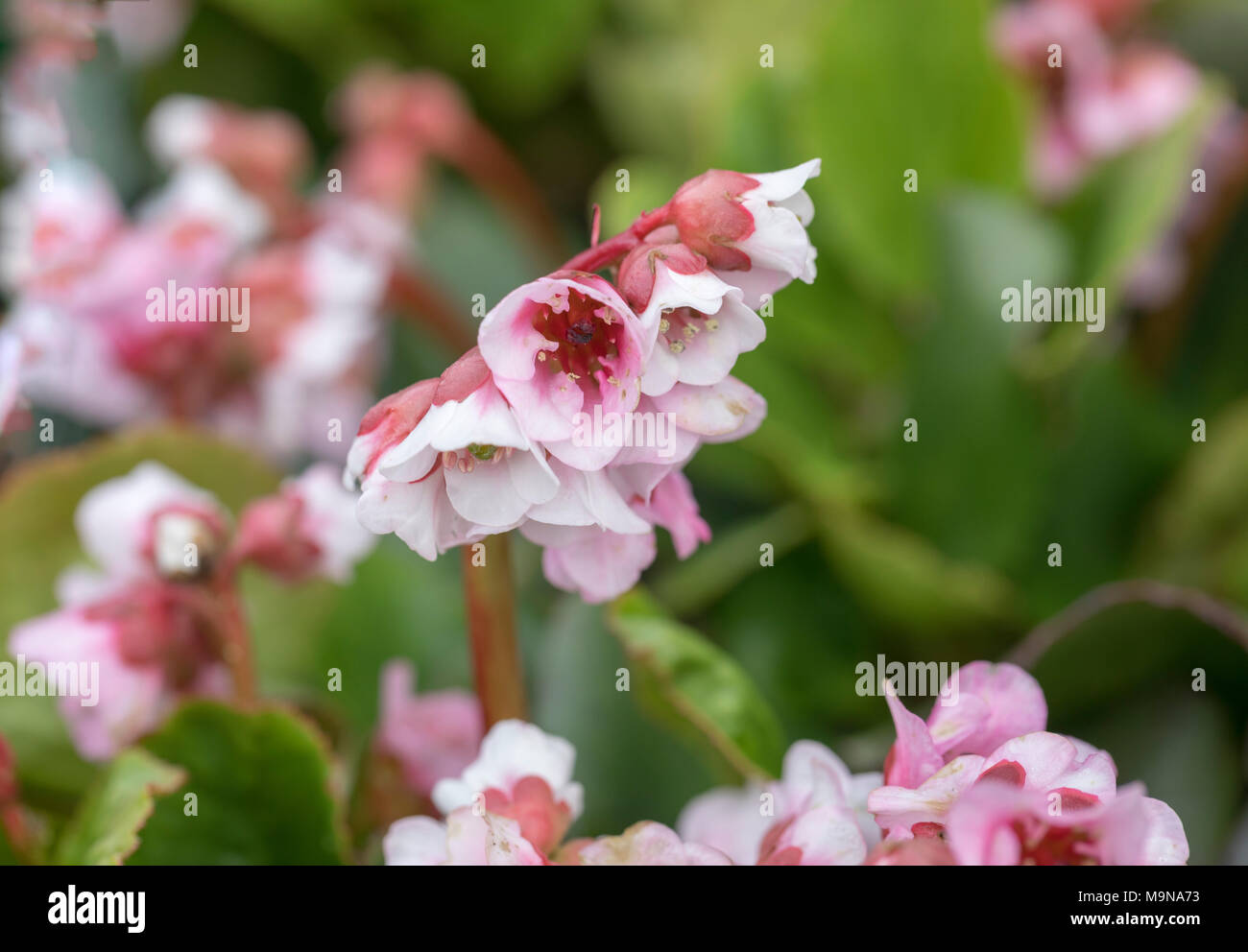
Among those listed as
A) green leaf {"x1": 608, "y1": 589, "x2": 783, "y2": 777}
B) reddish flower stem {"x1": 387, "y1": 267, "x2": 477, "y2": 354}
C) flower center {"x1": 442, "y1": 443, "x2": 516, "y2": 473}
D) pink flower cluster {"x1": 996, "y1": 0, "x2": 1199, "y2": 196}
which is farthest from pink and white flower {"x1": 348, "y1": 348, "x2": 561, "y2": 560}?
pink flower cluster {"x1": 996, "y1": 0, "x2": 1199, "y2": 196}

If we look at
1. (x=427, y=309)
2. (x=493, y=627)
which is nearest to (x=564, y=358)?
(x=493, y=627)

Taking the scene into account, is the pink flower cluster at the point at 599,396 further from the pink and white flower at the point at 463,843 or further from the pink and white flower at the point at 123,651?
the pink and white flower at the point at 123,651

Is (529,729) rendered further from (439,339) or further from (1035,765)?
(439,339)

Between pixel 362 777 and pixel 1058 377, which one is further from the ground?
pixel 1058 377

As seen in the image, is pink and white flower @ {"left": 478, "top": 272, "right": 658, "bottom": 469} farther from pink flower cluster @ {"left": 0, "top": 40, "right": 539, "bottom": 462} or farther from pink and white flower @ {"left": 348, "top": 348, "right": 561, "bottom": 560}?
pink flower cluster @ {"left": 0, "top": 40, "right": 539, "bottom": 462}

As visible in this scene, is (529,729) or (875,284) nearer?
(529,729)
